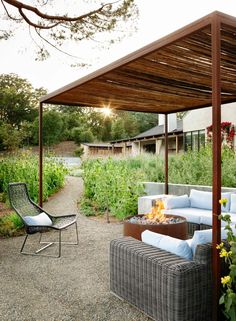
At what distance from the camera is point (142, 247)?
346 cm

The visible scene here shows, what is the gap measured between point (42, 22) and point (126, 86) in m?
4.79

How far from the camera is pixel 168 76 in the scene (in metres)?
4.96

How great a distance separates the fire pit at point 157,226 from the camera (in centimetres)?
490

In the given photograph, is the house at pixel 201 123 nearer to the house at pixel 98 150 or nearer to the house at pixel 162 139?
the house at pixel 162 139

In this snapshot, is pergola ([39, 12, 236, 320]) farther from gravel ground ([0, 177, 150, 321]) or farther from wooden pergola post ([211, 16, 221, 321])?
gravel ground ([0, 177, 150, 321])

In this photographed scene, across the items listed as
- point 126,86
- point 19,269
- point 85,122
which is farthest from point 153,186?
point 85,122

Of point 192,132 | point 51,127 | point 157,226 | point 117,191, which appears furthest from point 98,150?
point 51,127

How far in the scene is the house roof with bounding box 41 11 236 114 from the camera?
3.30m

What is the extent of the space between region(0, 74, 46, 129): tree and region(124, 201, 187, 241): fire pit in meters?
27.9

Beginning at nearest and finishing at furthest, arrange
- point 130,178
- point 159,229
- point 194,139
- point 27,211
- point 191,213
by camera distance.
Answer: point 159,229
point 27,211
point 191,213
point 130,178
point 194,139

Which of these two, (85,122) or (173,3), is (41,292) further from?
(85,122)

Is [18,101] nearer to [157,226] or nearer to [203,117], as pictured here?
[203,117]

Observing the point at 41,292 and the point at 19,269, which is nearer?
the point at 41,292

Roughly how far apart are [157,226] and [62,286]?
1.58m
